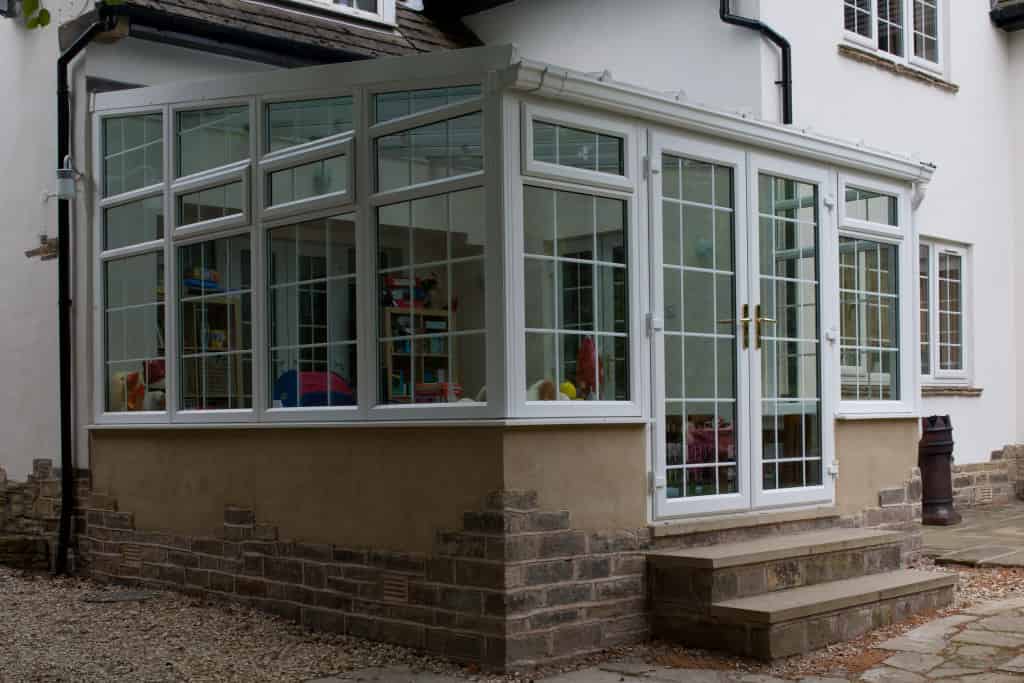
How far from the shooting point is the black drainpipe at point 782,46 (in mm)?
10273

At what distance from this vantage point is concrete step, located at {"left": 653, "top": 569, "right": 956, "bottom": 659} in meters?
6.13

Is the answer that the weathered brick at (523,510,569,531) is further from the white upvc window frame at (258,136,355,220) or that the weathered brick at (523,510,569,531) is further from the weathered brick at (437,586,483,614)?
the white upvc window frame at (258,136,355,220)

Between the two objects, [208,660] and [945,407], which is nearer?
[208,660]

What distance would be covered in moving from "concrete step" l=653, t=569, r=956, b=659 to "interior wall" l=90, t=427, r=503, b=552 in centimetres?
131

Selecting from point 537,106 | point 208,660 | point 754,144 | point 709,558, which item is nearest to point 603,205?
point 537,106

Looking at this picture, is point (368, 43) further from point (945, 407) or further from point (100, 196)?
point (945, 407)

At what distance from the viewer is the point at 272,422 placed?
7434mm

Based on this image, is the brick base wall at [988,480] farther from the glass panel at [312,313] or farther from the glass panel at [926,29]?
the glass panel at [312,313]

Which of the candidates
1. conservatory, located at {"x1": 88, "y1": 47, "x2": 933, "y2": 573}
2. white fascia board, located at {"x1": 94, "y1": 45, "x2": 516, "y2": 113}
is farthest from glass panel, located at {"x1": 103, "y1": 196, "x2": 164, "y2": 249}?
white fascia board, located at {"x1": 94, "y1": 45, "x2": 516, "y2": 113}

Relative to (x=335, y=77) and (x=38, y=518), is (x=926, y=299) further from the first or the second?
(x=38, y=518)

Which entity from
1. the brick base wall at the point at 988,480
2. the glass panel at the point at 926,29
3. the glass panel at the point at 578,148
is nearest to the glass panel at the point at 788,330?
the glass panel at the point at 578,148

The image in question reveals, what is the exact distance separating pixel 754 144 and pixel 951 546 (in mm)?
4077

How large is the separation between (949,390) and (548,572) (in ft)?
24.9

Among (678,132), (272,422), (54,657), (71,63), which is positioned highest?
(71,63)
